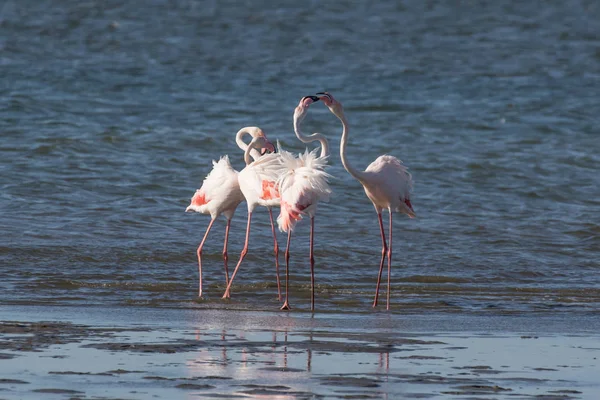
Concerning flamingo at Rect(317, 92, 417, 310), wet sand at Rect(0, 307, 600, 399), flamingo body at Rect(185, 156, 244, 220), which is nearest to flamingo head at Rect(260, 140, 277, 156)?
flamingo body at Rect(185, 156, 244, 220)

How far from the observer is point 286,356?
666cm

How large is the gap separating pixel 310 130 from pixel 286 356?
13.5 metres

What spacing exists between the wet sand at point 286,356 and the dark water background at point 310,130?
3.40 ft

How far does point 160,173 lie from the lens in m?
16.1

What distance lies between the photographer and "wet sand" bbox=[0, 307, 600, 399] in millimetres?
5773

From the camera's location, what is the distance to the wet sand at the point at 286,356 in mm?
5773

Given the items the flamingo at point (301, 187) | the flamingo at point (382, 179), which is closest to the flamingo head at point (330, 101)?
the flamingo at point (382, 179)

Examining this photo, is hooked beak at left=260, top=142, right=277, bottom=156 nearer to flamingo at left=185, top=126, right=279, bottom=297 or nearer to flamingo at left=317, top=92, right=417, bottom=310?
flamingo at left=185, top=126, right=279, bottom=297

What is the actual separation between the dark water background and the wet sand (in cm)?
104

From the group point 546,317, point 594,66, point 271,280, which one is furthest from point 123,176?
point 594,66

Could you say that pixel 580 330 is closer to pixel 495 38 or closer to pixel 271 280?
pixel 271 280

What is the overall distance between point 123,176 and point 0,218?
9.75 ft

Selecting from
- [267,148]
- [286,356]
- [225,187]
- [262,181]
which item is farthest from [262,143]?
[286,356]

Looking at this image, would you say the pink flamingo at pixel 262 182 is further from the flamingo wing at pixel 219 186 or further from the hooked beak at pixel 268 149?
the hooked beak at pixel 268 149
